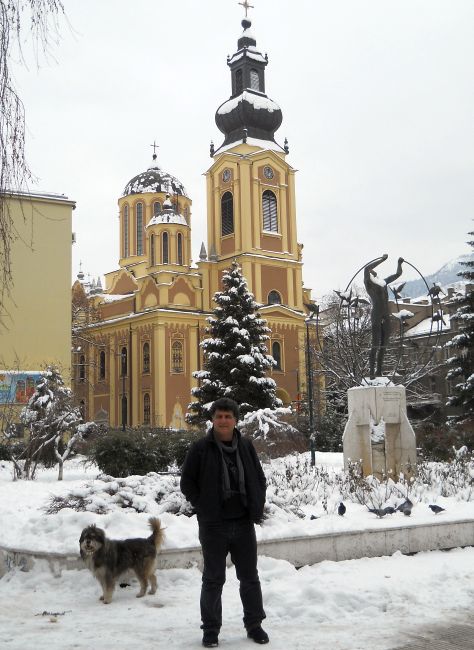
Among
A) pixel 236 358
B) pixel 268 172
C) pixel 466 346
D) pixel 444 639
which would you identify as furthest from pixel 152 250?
pixel 444 639

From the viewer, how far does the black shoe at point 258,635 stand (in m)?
5.28

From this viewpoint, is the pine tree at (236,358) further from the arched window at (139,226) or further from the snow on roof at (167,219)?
the arched window at (139,226)

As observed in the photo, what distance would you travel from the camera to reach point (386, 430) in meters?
13.3

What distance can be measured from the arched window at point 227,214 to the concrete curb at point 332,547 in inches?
1713

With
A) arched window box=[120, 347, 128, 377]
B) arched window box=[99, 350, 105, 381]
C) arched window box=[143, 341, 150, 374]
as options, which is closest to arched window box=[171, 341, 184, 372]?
arched window box=[143, 341, 150, 374]

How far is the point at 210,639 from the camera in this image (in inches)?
206

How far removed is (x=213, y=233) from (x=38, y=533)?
45231mm

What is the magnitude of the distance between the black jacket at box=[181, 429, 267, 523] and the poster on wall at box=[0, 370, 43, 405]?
21524 mm

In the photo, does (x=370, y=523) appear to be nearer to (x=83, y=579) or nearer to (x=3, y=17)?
(x=83, y=579)

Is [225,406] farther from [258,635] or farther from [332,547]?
[332,547]

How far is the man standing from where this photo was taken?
5.40 m

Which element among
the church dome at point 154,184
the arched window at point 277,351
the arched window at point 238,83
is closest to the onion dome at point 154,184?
the church dome at point 154,184

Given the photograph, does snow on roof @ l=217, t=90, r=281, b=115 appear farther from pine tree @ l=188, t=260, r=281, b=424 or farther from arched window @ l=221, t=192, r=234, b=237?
pine tree @ l=188, t=260, r=281, b=424

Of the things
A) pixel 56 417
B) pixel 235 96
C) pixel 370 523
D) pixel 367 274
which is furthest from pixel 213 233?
pixel 370 523
